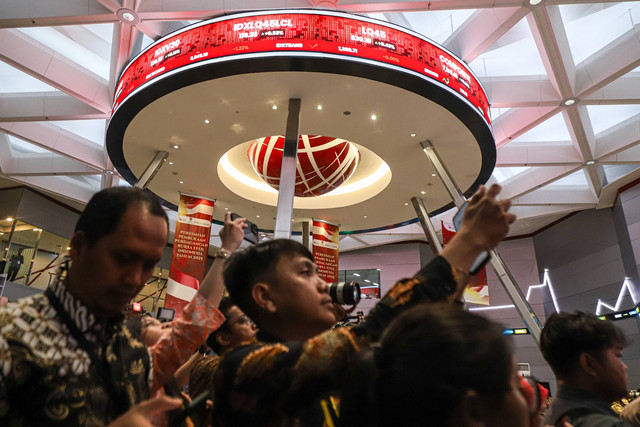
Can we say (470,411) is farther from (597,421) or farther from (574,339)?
(574,339)

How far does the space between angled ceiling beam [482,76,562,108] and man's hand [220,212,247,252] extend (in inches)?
335

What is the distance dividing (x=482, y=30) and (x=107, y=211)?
27.4ft

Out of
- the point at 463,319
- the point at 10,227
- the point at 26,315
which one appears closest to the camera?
the point at 463,319

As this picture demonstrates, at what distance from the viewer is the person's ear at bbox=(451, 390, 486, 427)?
34.2 inches

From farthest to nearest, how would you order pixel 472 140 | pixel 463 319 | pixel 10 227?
pixel 10 227 < pixel 472 140 < pixel 463 319

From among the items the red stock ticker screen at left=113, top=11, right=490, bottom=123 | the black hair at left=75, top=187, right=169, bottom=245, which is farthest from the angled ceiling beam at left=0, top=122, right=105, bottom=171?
the black hair at left=75, top=187, right=169, bottom=245

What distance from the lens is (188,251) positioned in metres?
11.1

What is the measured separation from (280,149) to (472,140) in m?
4.10

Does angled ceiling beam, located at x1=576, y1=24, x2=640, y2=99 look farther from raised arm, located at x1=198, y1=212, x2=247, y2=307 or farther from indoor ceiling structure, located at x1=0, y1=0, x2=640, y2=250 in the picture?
raised arm, located at x1=198, y1=212, x2=247, y2=307

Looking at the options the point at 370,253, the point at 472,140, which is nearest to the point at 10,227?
the point at 370,253

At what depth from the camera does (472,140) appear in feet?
29.3

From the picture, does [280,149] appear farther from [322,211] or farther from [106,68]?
[106,68]

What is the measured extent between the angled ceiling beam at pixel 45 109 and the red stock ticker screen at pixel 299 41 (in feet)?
12.1

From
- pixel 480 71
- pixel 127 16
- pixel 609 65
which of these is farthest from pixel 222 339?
pixel 480 71
